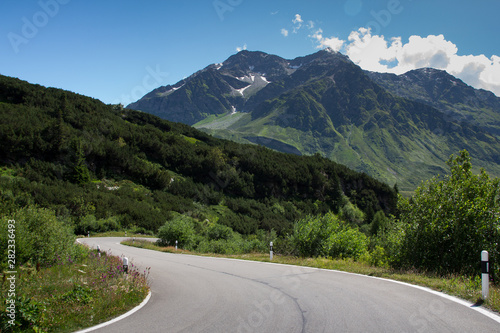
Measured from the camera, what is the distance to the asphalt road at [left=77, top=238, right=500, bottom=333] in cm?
478

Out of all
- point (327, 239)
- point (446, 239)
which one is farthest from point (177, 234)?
point (446, 239)

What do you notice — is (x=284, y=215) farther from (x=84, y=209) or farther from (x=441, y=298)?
(x=441, y=298)

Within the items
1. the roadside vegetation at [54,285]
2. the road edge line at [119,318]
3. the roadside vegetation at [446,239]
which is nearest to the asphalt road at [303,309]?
the road edge line at [119,318]

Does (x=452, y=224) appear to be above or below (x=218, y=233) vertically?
above

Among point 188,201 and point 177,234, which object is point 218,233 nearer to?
point 177,234

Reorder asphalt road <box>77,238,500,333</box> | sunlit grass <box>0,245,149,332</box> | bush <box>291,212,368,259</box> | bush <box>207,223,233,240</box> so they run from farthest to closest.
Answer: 1. bush <box>207,223,233,240</box>
2. bush <box>291,212,368,259</box>
3. sunlit grass <box>0,245,149,332</box>
4. asphalt road <box>77,238,500,333</box>

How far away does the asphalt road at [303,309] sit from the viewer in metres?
4.78

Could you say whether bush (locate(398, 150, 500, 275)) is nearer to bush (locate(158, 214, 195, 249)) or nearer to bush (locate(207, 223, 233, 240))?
bush (locate(158, 214, 195, 249))

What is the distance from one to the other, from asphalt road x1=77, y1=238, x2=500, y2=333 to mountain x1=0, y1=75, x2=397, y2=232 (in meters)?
38.0

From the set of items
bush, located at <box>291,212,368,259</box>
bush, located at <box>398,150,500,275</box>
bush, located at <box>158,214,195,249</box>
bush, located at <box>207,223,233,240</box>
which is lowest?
bush, located at <box>207,223,233,240</box>

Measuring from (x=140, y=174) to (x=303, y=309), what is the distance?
216 ft

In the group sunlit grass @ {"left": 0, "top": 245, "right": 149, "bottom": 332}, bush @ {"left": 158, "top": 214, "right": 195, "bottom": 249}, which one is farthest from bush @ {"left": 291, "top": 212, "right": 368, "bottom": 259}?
bush @ {"left": 158, "top": 214, "right": 195, "bottom": 249}

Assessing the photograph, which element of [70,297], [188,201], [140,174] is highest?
[140,174]

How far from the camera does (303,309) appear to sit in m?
5.78
